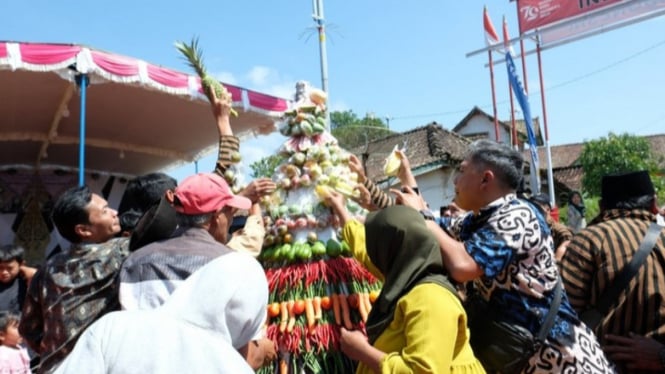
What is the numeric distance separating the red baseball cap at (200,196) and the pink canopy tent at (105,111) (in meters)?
3.27

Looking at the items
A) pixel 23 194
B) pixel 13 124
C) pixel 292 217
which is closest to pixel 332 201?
pixel 292 217

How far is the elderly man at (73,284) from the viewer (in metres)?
2.07

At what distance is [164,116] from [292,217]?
402 cm

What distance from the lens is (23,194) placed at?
7.66 metres

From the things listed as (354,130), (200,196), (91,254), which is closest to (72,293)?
(91,254)

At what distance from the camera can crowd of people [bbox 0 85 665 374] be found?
5.82 ft

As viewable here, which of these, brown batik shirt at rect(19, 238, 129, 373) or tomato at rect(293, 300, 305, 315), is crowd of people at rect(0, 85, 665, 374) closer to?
brown batik shirt at rect(19, 238, 129, 373)

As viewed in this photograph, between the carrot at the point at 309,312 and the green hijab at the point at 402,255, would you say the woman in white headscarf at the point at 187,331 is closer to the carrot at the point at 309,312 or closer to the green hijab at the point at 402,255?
the green hijab at the point at 402,255

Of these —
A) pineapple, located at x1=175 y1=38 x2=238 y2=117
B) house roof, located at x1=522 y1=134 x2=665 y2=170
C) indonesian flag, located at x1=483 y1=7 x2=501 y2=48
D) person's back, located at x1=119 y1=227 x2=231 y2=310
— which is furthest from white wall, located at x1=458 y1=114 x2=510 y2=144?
person's back, located at x1=119 y1=227 x2=231 y2=310

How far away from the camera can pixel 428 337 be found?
1.71m

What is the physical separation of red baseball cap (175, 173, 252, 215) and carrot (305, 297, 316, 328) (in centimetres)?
109

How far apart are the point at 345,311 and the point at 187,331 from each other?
182 centimetres

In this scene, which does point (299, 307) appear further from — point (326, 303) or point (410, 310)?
point (410, 310)

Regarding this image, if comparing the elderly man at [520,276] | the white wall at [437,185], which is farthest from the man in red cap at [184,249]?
the white wall at [437,185]
